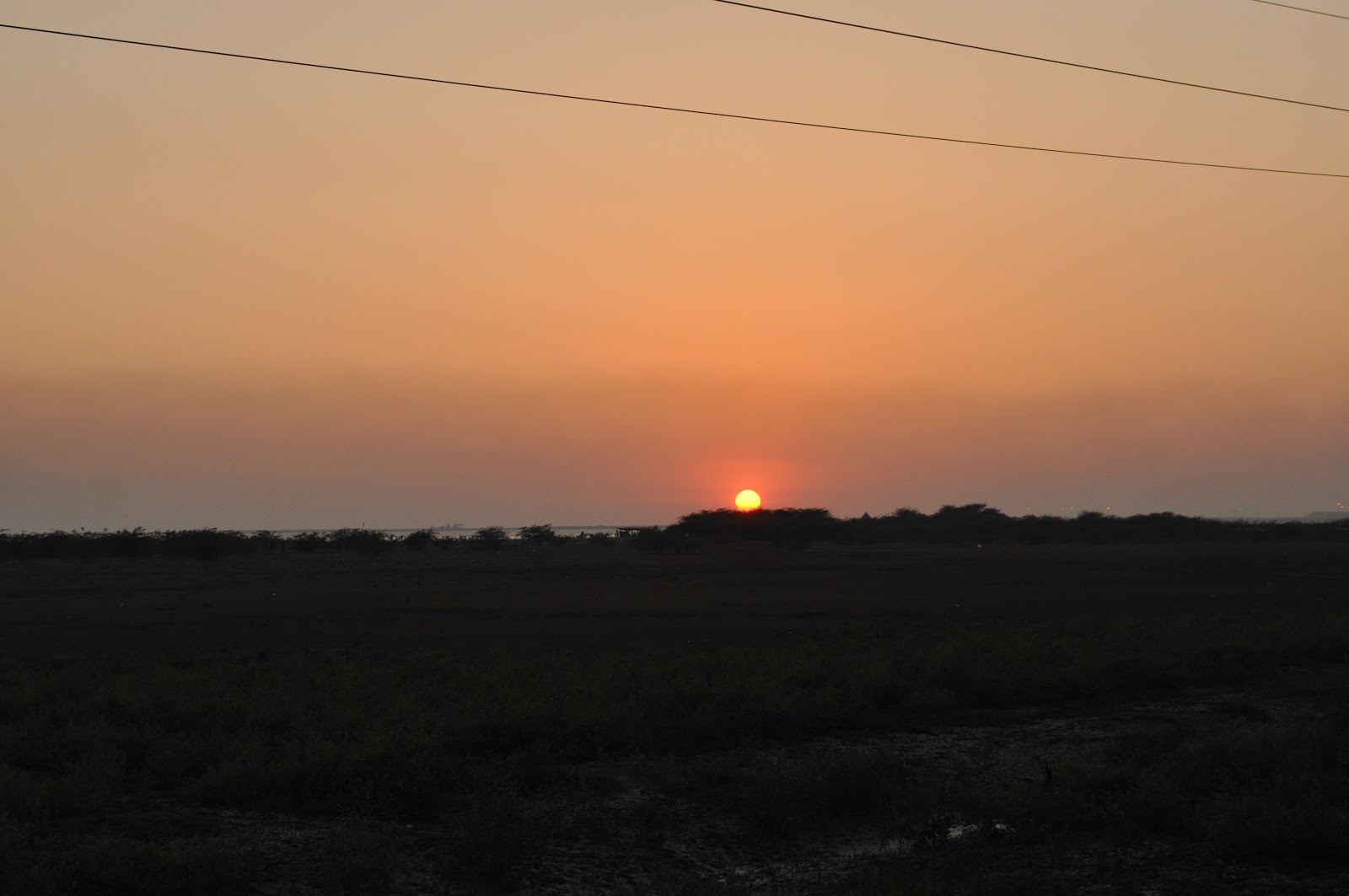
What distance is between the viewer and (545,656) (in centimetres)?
2612

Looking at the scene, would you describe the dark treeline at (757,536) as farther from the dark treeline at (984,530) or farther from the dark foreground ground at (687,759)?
the dark foreground ground at (687,759)

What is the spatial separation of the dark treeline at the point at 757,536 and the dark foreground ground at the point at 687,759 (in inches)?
2943

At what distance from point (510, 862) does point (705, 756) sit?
5.10 m

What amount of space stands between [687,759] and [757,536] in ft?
335

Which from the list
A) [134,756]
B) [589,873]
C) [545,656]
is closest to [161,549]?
[545,656]

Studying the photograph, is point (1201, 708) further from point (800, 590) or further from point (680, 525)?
point (680, 525)

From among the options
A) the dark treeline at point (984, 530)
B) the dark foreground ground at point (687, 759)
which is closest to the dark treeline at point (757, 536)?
the dark treeline at point (984, 530)

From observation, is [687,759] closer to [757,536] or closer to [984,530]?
[757,536]

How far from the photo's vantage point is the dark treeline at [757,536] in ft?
332

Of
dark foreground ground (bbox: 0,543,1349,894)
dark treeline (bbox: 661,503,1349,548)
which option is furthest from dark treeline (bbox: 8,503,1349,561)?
dark foreground ground (bbox: 0,543,1349,894)

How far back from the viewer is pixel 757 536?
118m

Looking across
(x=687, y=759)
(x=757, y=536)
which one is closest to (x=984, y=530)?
(x=757, y=536)

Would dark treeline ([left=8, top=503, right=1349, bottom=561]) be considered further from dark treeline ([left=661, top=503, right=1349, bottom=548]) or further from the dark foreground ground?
the dark foreground ground

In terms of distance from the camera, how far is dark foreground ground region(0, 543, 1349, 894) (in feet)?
38.5
